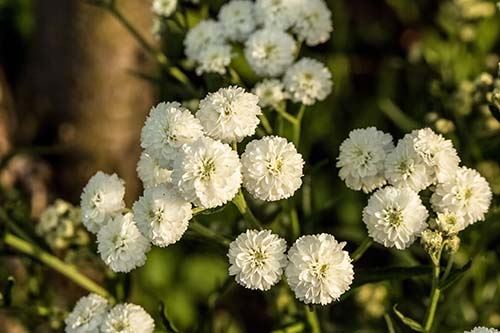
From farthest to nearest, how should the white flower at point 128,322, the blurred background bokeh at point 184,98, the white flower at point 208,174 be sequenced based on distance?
the blurred background bokeh at point 184,98
the white flower at point 128,322
the white flower at point 208,174

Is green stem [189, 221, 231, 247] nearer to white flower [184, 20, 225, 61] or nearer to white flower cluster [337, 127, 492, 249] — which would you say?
white flower cluster [337, 127, 492, 249]

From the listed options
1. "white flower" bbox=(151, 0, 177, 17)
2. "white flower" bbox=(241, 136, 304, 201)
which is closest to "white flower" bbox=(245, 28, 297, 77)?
"white flower" bbox=(151, 0, 177, 17)

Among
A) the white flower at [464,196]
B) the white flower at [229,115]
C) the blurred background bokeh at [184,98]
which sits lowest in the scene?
the blurred background bokeh at [184,98]

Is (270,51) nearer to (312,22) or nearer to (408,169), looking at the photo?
(312,22)

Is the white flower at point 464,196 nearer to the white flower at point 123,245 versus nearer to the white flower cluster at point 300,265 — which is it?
the white flower cluster at point 300,265

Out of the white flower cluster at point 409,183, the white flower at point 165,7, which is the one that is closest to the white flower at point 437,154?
the white flower cluster at point 409,183
